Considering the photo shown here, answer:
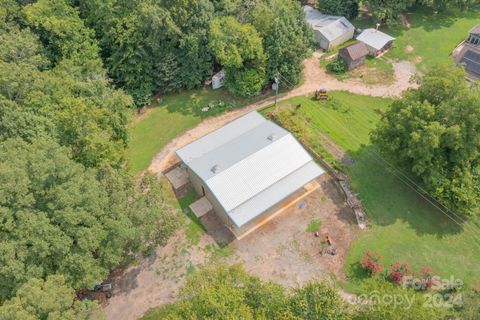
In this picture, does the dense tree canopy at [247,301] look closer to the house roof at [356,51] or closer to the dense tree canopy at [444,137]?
the dense tree canopy at [444,137]

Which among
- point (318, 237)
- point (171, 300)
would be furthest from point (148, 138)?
point (318, 237)

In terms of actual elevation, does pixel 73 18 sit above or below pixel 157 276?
above

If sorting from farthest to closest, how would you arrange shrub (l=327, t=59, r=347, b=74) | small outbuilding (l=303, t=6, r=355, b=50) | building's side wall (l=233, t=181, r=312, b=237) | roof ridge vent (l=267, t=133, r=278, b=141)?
small outbuilding (l=303, t=6, r=355, b=50), shrub (l=327, t=59, r=347, b=74), roof ridge vent (l=267, t=133, r=278, b=141), building's side wall (l=233, t=181, r=312, b=237)

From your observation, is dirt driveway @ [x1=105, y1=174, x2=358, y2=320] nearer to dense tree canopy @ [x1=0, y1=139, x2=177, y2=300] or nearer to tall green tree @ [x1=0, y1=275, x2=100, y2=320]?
dense tree canopy @ [x1=0, y1=139, x2=177, y2=300]

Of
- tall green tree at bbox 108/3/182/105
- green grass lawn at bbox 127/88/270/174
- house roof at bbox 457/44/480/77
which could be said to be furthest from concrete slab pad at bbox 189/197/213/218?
house roof at bbox 457/44/480/77

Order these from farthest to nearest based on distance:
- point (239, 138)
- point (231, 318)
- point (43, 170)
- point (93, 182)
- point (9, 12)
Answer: point (9, 12) < point (239, 138) < point (93, 182) < point (43, 170) < point (231, 318)

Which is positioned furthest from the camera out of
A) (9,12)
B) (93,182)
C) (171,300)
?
(9,12)

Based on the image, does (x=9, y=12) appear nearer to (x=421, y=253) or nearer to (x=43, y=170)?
(x=43, y=170)
